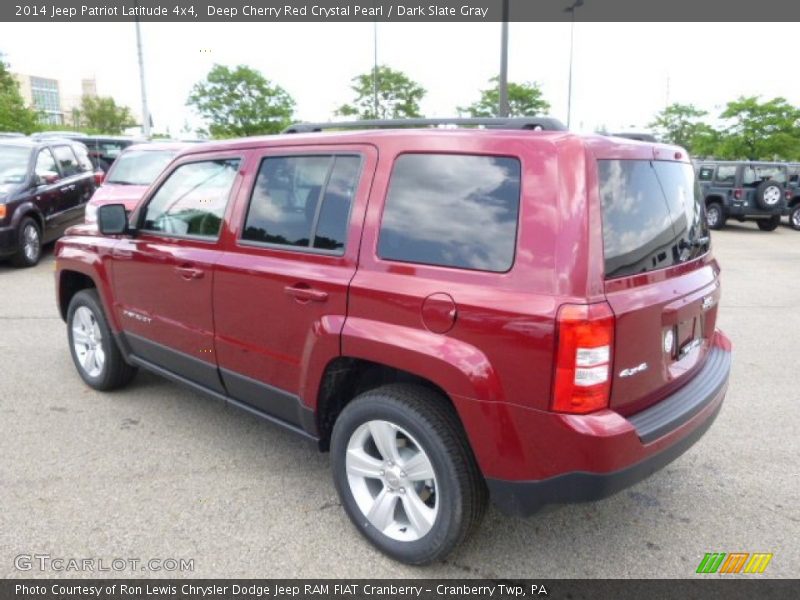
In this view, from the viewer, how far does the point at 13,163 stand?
964 centimetres

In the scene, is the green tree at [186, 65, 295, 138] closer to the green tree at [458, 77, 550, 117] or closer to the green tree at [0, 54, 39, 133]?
the green tree at [0, 54, 39, 133]

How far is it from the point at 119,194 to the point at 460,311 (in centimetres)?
865

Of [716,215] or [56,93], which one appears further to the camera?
[56,93]

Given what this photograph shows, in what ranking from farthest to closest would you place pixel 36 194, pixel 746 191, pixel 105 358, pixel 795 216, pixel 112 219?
1. pixel 795 216
2. pixel 746 191
3. pixel 36 194
4. pixel 105 358
5. pixel 112 219

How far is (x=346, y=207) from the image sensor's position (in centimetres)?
284

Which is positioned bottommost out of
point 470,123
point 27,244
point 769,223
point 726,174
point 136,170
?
point 769,223

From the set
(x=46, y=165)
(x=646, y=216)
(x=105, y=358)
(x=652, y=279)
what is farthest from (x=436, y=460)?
(x=46, y=165)

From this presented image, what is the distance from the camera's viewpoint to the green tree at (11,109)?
3141 centimetres

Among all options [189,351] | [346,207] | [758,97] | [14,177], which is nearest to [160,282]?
[189,351]

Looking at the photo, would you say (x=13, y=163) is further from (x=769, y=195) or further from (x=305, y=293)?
(x=769, y=195)

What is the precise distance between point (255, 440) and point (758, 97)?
2976 centimetres

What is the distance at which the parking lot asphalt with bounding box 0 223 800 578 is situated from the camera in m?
2.75

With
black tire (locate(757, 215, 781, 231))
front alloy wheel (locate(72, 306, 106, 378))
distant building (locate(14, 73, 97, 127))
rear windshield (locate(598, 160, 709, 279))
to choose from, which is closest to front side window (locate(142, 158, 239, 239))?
front alloy wheel (locate(72, 306, 106, 378))

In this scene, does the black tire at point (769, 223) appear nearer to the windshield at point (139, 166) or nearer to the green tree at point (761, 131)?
the green tree at point (761, 131)
